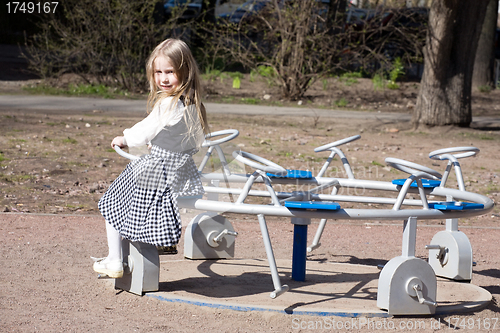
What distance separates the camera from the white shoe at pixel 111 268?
10.7 feet

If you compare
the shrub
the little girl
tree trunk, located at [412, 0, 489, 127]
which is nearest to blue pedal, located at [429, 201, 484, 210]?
the little girl

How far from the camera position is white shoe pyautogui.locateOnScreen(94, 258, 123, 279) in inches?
128

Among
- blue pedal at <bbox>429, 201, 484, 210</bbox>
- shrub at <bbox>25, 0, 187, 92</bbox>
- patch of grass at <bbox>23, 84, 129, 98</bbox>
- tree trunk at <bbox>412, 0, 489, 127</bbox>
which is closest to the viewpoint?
blue pedal at <bbox>429, 201, 484, 210</bbox>

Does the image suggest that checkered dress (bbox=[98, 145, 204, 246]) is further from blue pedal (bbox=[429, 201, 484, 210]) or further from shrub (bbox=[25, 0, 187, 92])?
shrub (bbox=[25, 0, 187, 92])

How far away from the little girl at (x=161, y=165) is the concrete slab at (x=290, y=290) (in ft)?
1.33

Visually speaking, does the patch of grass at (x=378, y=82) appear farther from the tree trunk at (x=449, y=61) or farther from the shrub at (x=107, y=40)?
the shrub at (x=107, y=40)

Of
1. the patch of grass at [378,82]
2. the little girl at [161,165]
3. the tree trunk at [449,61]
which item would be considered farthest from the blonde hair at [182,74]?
the patch of grass at [378,82]

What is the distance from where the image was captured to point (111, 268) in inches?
129

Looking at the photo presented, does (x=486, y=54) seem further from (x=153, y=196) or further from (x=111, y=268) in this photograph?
(x=111, y=268)

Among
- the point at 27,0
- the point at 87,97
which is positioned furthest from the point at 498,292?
the point at 27,0

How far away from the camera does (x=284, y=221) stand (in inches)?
221

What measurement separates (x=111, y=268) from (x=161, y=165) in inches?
23.8

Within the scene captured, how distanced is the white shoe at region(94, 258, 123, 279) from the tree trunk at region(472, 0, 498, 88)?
15.1m

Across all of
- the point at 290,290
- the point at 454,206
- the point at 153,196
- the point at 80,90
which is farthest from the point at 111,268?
the point at 80,90
